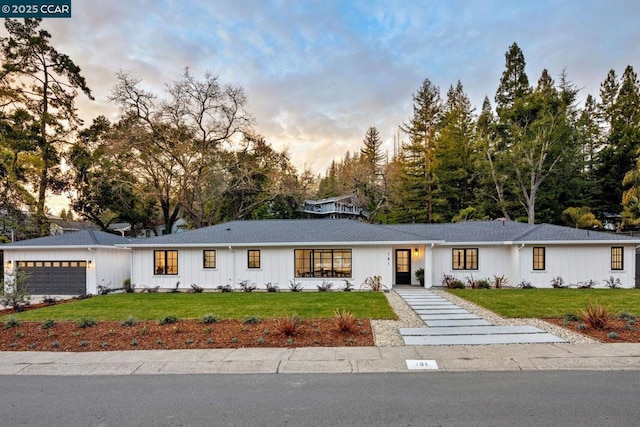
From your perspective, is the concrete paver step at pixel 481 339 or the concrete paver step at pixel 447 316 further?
the concrete paver step at pixel 447 316

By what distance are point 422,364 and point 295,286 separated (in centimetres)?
1056

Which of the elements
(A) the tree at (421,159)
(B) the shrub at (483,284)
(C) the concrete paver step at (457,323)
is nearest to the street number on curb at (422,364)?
(C) the concrete paver step at (457,323)

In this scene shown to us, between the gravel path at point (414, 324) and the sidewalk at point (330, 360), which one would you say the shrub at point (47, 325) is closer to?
the sidewalk at point (330, 360)

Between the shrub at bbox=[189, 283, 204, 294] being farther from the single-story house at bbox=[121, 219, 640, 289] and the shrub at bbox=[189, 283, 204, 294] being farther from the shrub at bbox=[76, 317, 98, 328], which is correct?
the shrub at bbox=[76, 317, 98, 328]

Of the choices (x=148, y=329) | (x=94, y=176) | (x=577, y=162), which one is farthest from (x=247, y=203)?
(x=577, y=162)

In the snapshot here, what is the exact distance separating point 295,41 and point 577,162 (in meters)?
26.9

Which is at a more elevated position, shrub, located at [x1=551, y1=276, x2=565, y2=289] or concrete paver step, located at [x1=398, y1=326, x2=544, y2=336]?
concrete paver step, located at [x1=398, y1=326, x2=544, y2=336]

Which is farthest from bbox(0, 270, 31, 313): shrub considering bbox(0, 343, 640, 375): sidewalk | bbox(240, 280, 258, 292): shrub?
bbox(240, 280, 258, 292): shrub

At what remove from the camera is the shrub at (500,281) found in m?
16.5

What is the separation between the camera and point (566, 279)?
54.3 ft

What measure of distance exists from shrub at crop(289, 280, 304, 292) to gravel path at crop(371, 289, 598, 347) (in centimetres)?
→ 510

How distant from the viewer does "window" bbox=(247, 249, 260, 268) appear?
55.4 feet

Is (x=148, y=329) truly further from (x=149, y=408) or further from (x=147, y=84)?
(x=147, y=84)

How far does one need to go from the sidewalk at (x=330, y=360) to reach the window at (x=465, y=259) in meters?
10.5
